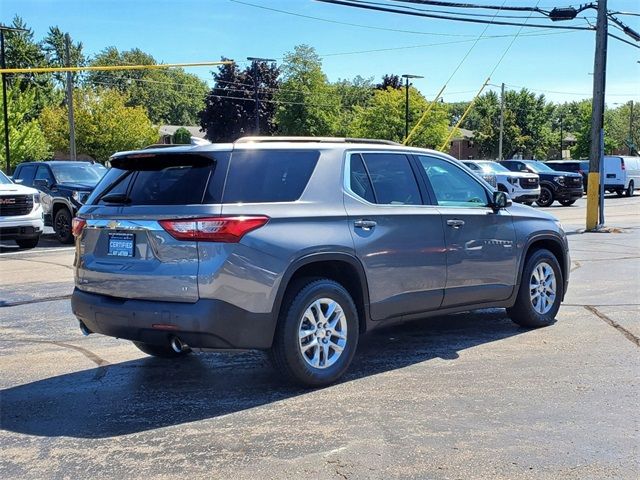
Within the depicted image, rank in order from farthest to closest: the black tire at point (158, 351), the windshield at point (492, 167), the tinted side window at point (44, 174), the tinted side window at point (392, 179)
A: 1. the windshield at point (492, 167)
2. the tinted side window at point (44, 174)
3. the black tire at point (158, 351)
4. the tinted side window at point (392, 179)

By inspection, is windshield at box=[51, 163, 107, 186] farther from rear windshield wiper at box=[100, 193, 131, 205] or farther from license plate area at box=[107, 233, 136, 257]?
license plate area at box=[107, 233, 136, 257]

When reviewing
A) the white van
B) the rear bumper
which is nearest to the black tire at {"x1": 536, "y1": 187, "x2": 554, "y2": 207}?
the white van

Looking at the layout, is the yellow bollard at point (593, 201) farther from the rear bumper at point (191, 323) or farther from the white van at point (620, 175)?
the white van at point (620, 175)

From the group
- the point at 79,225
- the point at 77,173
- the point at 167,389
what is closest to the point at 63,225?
the point at 77,173

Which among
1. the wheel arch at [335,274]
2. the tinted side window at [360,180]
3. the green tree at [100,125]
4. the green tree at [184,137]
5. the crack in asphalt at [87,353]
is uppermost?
the green tree at [100,125]

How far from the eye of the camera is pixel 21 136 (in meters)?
41.9

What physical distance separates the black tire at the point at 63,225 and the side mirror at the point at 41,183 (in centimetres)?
68

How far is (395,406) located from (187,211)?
1.96m

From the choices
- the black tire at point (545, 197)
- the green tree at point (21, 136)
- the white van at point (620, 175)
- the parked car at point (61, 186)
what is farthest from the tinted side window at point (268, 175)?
the green tree at point (21, 136)

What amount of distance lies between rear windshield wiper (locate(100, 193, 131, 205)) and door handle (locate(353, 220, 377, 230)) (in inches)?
67.6

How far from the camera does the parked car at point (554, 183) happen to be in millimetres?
28641

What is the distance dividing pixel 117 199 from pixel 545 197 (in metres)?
26.6

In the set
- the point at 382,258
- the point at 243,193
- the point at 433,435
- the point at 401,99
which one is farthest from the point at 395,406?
the point at 401,99

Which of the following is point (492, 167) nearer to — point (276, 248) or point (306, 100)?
point (276, 248)
